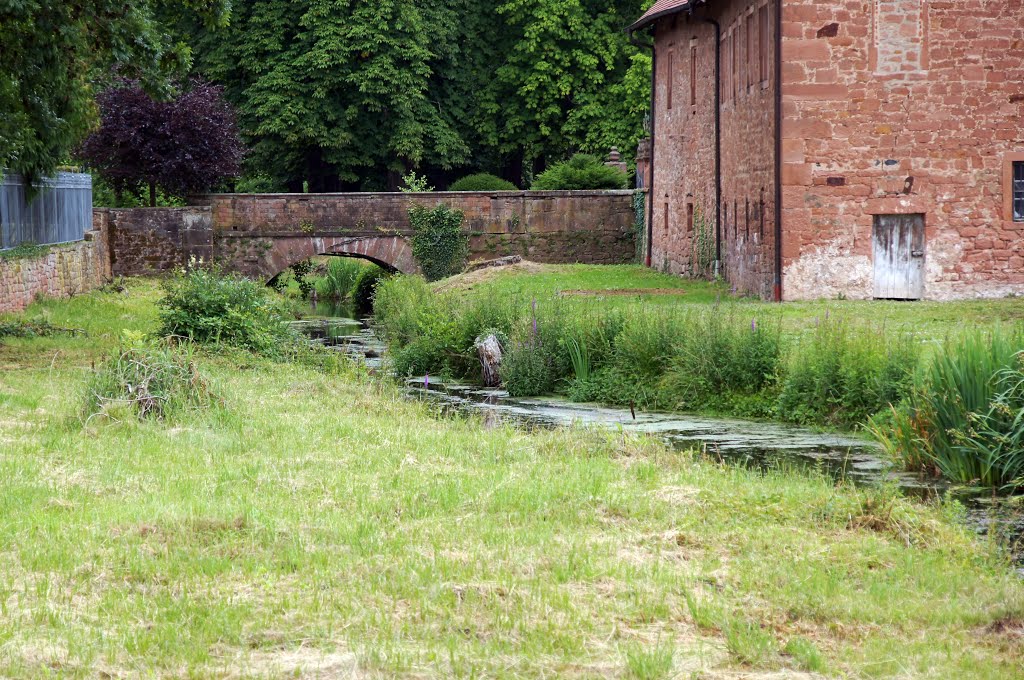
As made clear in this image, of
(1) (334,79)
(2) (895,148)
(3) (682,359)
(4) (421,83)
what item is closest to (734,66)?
(2) (895,148)

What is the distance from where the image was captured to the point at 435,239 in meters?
31.4

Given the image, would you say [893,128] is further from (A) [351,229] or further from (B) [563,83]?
(B) [563,83]

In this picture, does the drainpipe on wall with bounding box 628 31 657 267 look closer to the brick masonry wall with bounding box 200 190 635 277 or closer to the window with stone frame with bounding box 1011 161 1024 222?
the brick masonry wall with bounding box 200 190 635 277

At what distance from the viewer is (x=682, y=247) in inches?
1105

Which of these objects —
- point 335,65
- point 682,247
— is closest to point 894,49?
point 682,247

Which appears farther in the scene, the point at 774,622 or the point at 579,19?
the point at 579,19

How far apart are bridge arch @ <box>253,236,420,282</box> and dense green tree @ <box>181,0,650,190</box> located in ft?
20.7

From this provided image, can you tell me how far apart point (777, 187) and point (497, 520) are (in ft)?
44.7

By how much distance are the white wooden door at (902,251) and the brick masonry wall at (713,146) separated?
1.65 metres

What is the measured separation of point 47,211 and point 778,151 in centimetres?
1269

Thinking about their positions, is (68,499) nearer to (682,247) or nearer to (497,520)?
(497,520)

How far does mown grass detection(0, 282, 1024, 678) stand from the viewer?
5.32 meters

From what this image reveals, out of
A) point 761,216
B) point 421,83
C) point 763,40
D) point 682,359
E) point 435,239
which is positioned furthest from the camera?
point 421,83

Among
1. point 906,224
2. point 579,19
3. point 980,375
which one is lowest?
point 980,375
